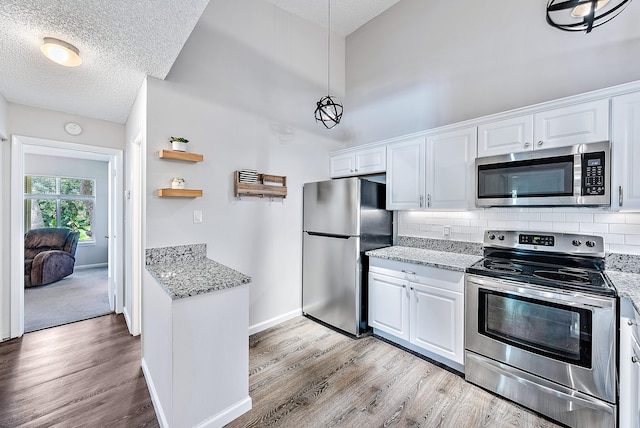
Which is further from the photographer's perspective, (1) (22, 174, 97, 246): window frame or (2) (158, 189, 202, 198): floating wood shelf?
(1) (22, 174, 97, 246): window frame

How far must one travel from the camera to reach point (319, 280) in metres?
3.31

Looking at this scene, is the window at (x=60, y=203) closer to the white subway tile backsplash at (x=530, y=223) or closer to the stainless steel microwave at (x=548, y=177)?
the white subway tile backsplash at (x=530, y=223)

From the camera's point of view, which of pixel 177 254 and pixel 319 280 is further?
pixel 319 280

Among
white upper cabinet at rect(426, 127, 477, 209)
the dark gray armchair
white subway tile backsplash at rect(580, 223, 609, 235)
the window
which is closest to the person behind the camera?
white subway tile backsplash at rect(580, 223, 609, 235)

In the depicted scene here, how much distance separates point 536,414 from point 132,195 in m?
3.99

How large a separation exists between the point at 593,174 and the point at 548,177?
0.25m

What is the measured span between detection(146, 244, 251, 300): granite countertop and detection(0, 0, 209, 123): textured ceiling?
4.83ft

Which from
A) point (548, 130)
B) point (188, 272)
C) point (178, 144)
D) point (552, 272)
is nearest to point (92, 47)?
point (178, 144)

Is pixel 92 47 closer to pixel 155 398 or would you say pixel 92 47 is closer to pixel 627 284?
pixel 155 398

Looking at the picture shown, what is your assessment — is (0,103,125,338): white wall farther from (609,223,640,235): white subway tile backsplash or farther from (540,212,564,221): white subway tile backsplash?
(609,223,640,235): white subway tile backsplash

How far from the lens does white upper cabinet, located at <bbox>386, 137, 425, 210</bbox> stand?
2.84m

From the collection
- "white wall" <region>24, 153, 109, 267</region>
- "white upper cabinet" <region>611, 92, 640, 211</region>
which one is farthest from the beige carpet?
"white upper cabinet" <region>611, 92, 640, 211</region>

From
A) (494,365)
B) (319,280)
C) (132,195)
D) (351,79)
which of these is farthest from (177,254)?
(351,79)

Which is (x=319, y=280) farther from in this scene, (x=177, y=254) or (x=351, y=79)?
(x=351, y=79)
